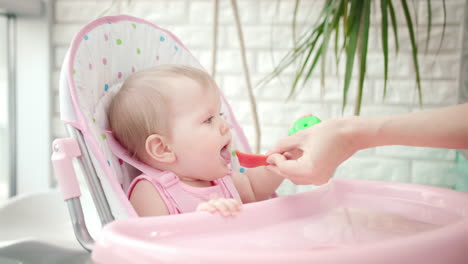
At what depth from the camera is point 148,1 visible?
2023 millimetres

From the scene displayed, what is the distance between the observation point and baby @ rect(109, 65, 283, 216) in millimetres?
914

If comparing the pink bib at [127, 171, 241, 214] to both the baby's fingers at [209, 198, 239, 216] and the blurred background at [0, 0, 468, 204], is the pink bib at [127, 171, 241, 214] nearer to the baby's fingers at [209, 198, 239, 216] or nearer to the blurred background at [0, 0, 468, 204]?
the baby's fingers at [209, 198, 239, 216]

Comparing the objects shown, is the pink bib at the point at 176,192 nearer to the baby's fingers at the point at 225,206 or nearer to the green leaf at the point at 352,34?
the baby's fingers at the point at 225,206

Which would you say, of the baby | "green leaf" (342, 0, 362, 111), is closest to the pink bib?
the baby

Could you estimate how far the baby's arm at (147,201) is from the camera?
2.93 ft

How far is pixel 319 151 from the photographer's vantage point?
77 centimetres

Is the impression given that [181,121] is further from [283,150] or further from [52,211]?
[52,211]

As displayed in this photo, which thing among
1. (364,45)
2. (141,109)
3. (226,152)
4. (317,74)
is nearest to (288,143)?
(226,152)

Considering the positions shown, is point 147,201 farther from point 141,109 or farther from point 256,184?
point 256,184

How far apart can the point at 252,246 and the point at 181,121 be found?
36 centimetres

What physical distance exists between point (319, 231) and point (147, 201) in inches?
13.1

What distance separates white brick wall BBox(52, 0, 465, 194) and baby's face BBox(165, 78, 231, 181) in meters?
0.83

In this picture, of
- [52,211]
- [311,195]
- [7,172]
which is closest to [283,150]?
[311,195]

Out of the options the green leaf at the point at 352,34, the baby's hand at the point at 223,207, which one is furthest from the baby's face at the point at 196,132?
the green leaf at the point at 352,34
